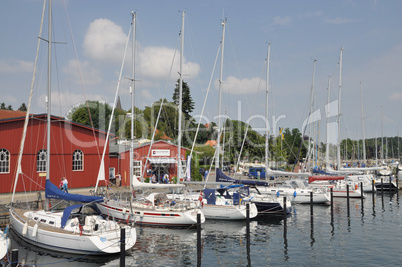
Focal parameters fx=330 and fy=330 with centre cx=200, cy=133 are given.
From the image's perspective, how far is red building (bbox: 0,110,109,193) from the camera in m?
29.5

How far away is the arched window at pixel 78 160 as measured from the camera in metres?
34.0

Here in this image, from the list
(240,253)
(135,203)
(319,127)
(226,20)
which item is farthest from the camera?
(319,127)

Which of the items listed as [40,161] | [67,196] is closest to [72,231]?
[67,196]

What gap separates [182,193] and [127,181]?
12.1 m

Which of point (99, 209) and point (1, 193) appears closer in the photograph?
point (99, 209)

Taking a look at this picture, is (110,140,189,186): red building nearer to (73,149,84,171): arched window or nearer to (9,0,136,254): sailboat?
(73,149,84,171): arched window

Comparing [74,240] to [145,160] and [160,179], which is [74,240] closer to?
[145,160]

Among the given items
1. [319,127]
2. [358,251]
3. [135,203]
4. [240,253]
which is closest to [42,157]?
[135,203]

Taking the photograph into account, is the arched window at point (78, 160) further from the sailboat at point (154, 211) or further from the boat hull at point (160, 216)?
the boat hull at point (160, 216)

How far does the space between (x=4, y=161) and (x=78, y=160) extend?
22.4ft

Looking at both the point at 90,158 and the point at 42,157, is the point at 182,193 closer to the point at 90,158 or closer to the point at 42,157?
the point at 90,158

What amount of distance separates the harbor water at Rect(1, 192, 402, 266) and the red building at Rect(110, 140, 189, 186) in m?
17.0

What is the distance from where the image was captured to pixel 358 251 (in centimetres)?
1939

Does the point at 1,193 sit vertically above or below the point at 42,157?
below
